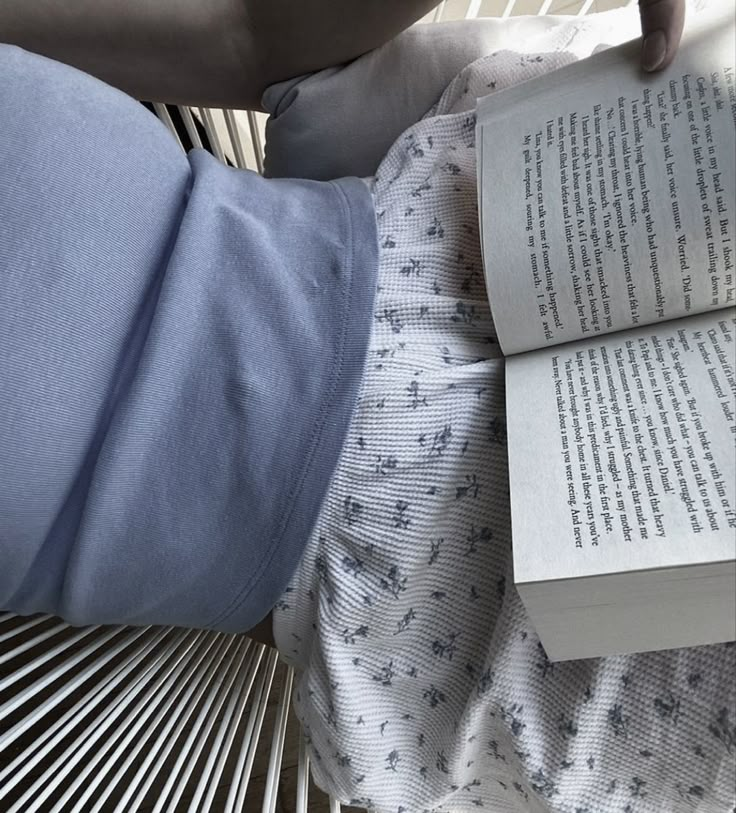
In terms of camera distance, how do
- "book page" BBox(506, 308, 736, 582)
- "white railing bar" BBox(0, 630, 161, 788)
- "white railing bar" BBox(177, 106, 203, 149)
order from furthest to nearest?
"white railing bar" BBox(177, 106, 203, 149) → "white railing bar" BBox(0, 630, 161, 788) → "book page" BBox(506, 308, 736, 582)

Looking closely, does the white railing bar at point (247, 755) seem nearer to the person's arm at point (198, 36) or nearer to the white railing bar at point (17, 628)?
the white railing bar at point (17, 628)

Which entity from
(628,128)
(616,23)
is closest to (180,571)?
(628,128)

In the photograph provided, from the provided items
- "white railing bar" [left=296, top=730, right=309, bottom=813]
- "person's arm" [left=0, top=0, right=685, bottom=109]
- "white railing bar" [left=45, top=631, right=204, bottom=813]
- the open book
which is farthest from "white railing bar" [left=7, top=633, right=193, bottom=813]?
"person's arm" [left=0, top=0, right=685, bottom=109]

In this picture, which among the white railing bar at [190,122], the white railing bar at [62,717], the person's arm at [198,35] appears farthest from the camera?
the white railing bar at [190,122]

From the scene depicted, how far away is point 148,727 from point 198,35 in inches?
18.6

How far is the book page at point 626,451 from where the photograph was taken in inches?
10.6

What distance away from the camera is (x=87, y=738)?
445 millimetres

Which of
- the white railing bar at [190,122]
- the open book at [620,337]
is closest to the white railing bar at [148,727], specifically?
the open book at [620,337]

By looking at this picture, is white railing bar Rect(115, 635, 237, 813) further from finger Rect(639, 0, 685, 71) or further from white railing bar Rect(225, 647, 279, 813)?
finger Rect(639, 0, 685, 71)

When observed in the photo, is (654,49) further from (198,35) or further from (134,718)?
(134,718)

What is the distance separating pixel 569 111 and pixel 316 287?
0.16 metres

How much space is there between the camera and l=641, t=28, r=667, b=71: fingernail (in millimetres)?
354

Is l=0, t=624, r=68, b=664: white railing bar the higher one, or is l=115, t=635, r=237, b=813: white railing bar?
l=0, t=624, r=68, b=664: white railing bar

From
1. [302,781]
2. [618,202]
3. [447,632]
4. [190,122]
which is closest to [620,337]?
[618,202]
